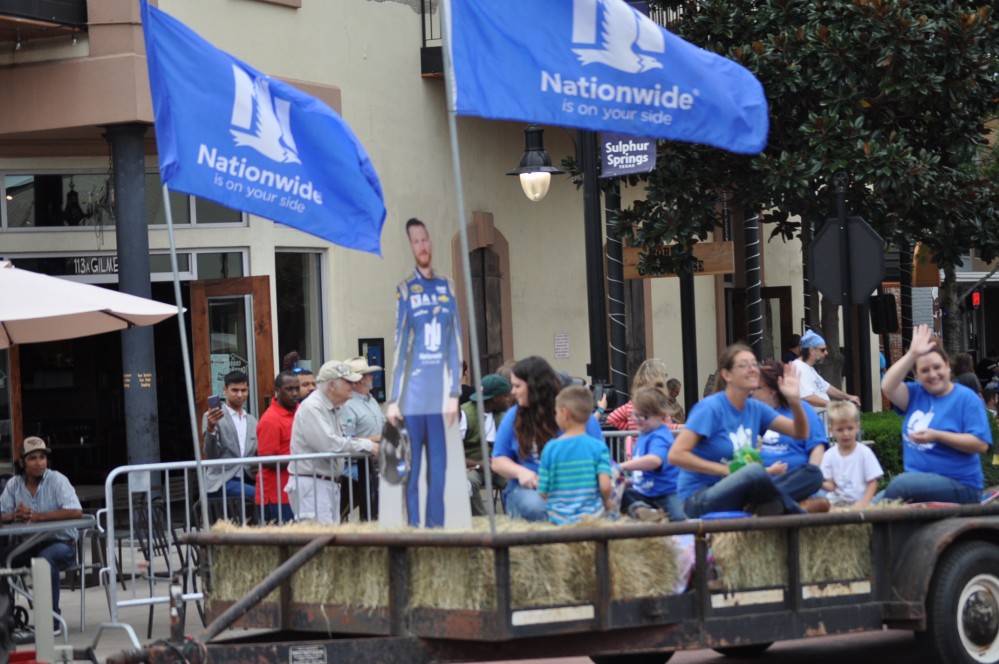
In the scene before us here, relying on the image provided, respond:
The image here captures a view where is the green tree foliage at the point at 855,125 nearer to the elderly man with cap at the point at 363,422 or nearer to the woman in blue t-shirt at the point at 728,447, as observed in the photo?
the elderly man with cap at the point at 363,422

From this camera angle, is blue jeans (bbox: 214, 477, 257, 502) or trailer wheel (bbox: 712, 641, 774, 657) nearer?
trailer wheel (bbox: 712, 641, 774, 657)

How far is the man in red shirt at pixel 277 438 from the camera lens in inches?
462

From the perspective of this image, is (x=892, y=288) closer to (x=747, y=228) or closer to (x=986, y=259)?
(x=747, y=228)

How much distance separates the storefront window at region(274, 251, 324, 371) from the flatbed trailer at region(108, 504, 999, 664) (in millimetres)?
10316

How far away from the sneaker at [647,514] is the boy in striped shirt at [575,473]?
573 millimetres

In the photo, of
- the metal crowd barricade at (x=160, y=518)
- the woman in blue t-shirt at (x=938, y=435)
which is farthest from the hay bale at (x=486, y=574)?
the metal crowd barricade at (x=160, y=518)

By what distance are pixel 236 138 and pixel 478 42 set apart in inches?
60.3

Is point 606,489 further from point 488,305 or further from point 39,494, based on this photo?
point 488,305

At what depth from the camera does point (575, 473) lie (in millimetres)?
8008

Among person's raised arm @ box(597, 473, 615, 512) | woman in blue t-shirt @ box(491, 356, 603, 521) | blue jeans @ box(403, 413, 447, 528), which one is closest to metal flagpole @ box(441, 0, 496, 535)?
blue jeans @ box(403, 413, 447, 528)

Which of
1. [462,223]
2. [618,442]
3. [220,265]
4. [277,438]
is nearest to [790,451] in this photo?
[462,223]

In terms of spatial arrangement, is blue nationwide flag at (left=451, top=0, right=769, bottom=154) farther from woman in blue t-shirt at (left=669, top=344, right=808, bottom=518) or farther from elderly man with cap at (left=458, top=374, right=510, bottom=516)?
elderly man with cap at (left=458, top=374, right=510, bottom=516)

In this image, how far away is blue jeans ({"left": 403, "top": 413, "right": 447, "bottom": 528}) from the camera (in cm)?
805

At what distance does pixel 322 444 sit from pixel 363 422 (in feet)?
3.16
